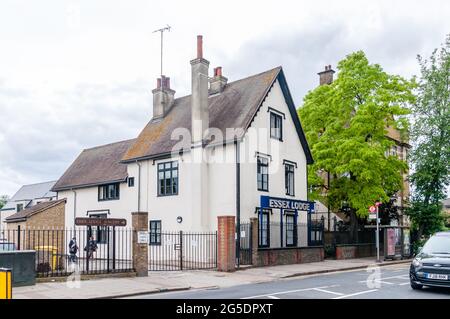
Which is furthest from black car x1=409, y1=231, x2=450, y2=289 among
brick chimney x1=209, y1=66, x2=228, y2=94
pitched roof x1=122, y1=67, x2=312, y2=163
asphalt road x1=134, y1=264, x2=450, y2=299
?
brick chimney x1=209, y1=66, x2=228, y2=94

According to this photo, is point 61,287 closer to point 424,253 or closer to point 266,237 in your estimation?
point 424,253

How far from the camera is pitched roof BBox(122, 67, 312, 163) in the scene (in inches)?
1048

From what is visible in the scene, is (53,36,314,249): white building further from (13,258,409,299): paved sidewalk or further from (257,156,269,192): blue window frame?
(13,258,409,299): paved sidewalk

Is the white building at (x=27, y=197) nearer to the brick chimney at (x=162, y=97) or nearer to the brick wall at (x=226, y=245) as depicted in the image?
the brick chimney at (x=162, y=97)

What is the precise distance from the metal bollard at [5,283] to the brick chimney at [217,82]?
22.9 metres

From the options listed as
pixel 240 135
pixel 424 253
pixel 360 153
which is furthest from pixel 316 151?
pixel 424 253

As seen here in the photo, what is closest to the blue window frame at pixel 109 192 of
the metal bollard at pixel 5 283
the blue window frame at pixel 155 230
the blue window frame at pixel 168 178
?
the blue window frame at pixel 155 230

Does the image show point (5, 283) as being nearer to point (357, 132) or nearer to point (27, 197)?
point (357, 132)

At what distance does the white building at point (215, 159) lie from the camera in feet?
84.4

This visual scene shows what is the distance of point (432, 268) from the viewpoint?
13656 millimetres

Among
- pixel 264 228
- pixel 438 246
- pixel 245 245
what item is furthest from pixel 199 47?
pixel 438 246

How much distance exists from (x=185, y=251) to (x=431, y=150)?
64.3 feet

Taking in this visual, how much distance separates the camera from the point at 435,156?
116 ft

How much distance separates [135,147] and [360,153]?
13779 mm
